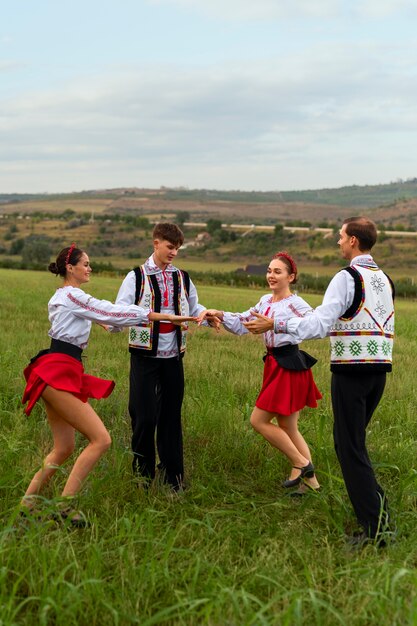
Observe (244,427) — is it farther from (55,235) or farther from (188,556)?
(55,235)

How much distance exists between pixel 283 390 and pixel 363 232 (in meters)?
1.68

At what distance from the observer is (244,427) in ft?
25.2

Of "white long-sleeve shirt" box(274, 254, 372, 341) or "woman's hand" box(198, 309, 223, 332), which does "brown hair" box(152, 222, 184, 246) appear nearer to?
"woman's hand" box(198, 309, 223, 332)

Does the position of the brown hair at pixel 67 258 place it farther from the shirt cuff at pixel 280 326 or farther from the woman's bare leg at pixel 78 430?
the shirt cuff at pixel 280 326

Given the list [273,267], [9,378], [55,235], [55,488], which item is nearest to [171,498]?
[55,488]

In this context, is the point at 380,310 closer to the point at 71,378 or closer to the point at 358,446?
the point at 358,446

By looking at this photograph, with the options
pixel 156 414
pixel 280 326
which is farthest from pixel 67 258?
pixel 280 326

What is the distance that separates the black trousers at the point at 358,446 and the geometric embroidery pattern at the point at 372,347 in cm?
16

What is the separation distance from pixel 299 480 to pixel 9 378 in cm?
467

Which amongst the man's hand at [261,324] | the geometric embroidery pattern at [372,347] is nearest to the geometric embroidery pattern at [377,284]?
the geometric embroidery pattern at [372,347]

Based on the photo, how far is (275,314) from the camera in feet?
21.7

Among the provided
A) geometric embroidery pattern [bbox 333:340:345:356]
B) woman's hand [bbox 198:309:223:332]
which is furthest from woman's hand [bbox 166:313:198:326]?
geometric embroidery pattern [bbox 333:340:345:356]

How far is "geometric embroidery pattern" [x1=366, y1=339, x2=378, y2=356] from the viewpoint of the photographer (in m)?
5.30

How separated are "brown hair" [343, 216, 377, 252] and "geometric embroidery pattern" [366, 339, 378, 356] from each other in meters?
0.67
